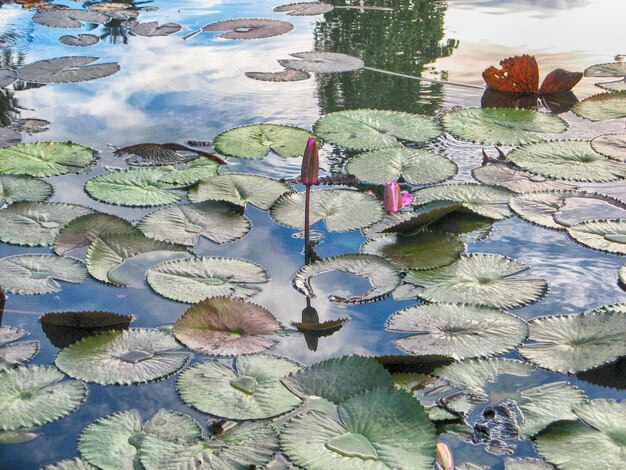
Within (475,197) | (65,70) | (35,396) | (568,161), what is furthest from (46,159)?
(568,161)

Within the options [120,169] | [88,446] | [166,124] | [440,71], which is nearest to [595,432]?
[88,446]

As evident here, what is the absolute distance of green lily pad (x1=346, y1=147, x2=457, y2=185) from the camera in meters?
2.80

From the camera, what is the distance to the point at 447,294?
2145 millimetres

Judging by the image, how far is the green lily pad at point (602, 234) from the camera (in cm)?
238

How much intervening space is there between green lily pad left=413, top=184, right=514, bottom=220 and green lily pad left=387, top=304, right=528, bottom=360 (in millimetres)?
575

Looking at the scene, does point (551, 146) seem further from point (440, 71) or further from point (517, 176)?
point (440, 71)

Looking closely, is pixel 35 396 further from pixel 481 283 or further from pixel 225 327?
pixel 481 283

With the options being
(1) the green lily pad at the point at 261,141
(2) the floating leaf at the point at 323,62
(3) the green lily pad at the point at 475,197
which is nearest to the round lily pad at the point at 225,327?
(3) the green lily pad at the point at 475,197

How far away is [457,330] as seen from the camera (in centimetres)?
199

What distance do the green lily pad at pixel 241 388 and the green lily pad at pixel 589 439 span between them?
1.65 feet

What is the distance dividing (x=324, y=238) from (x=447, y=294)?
462 millimetres

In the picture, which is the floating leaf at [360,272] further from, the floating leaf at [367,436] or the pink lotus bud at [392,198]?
the floating leaf at [367,436]

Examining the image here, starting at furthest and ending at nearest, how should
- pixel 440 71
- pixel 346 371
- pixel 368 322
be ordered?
1. pixel 440 71
2. pixel 368 322
3. pixel 346 371

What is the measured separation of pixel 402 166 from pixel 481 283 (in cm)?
77
